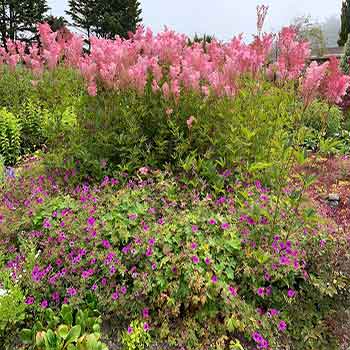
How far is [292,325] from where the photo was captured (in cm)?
276

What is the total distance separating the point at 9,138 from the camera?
19.0 feet

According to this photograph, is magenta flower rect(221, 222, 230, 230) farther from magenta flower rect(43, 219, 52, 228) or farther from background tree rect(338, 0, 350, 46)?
background tree rect(338, 0, 350, 46)

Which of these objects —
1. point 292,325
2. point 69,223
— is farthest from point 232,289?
point 69,223

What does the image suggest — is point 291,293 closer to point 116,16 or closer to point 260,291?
point 260,291

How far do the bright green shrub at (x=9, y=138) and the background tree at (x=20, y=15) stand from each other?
2556 centimetres

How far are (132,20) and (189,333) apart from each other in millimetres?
33450

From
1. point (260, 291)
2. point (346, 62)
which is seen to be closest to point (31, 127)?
point (260, 291)

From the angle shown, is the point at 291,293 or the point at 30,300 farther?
the point at 291,293

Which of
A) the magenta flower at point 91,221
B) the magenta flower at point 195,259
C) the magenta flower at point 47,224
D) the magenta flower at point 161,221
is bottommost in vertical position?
the magenta flower at point 47,224

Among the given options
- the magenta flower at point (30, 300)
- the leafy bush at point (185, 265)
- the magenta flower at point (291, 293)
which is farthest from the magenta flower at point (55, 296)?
the magenta flower at point (291, 293)

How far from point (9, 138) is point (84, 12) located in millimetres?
29549

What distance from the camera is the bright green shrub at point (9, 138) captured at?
5605mm

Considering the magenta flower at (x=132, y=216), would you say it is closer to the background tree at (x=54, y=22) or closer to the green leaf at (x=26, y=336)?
the green leaf at (x=26, y=336)

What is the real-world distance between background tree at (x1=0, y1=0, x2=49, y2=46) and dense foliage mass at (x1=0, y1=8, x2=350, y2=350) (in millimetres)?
27486
